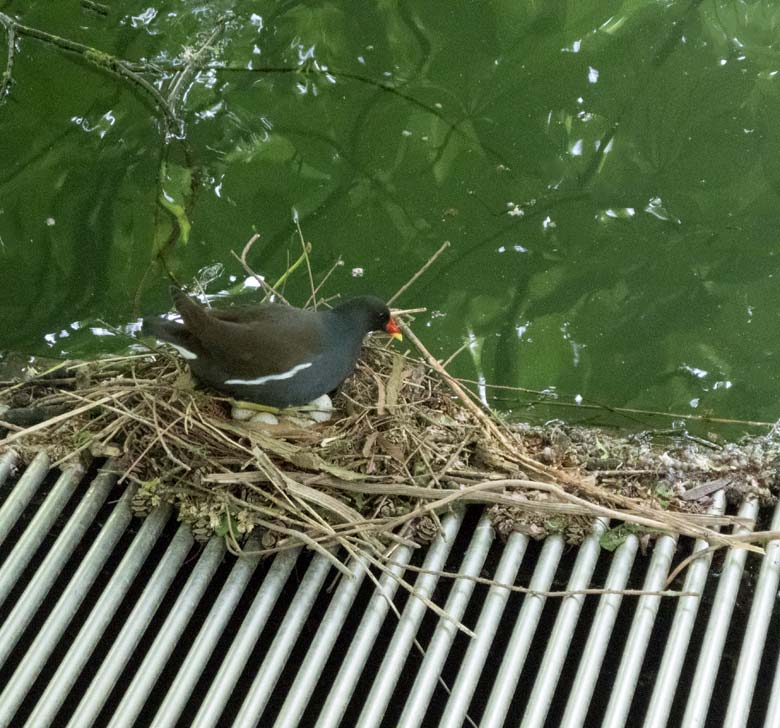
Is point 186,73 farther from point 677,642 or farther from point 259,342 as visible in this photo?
point 677,642

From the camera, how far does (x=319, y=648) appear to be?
181 centimetres

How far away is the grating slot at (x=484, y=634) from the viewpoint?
173 centimetres

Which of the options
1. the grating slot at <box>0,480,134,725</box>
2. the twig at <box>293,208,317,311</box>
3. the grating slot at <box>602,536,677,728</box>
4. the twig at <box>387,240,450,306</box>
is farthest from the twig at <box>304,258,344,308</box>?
the grating slot at <box>602,536,677,728</box>

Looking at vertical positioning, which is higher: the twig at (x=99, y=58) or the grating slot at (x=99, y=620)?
the twig at (x=99, y=58)

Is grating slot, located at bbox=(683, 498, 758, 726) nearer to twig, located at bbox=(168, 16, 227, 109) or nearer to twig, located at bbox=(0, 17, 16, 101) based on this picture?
twig, located at bbox=(168, 16, 227, 109)

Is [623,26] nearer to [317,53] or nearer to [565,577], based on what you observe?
[317,53]

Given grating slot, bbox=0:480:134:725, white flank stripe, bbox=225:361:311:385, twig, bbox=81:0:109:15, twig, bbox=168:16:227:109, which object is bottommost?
grating slot, bbox=0:480:134:725

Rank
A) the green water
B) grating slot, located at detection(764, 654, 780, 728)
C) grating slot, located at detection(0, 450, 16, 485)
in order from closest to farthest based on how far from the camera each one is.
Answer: grating slot, located at detection(764, 654, 780, 728) < grating slot, located at detection(0, 450, 16, 485) < the green water

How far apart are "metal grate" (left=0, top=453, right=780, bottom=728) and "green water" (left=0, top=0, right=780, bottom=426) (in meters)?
0.66

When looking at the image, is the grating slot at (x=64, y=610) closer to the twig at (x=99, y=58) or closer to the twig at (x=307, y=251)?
the twig at (x=307, y=251)

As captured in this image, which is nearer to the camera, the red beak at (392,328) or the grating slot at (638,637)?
the grating slot at (638,637)

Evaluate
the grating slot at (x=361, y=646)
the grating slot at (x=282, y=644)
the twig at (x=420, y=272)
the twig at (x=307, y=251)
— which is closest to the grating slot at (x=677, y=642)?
the grating slot at (x=361, y=646)

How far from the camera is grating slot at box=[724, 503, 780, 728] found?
172cm

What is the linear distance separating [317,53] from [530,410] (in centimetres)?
127
